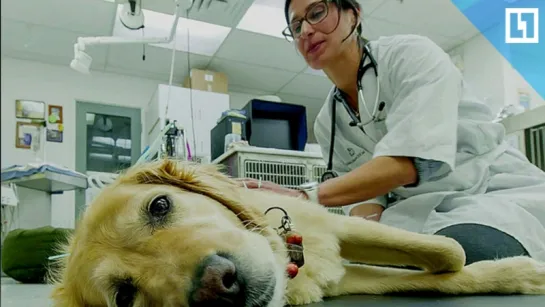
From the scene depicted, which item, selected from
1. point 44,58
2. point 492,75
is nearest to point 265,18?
point 492,75

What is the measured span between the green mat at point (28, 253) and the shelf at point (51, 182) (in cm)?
61

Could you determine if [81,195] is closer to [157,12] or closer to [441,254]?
[157,12]

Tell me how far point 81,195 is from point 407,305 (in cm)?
425

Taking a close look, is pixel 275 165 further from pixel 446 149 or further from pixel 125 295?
pixel 125 295

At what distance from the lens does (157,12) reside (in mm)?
4074

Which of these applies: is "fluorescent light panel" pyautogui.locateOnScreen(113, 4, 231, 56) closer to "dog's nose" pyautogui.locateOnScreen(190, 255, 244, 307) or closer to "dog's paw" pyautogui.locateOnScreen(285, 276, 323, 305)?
"dog's paw" pyautogui.locateOnScreen(285, 276, 323, 305)

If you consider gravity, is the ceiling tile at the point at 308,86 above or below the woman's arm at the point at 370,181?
above

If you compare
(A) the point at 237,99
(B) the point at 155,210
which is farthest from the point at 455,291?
(A) the point at 237,99

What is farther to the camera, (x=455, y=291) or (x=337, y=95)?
(x=337, y=95)

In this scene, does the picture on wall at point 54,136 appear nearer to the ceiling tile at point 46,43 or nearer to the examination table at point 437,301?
the ceiling tile at point 46,43

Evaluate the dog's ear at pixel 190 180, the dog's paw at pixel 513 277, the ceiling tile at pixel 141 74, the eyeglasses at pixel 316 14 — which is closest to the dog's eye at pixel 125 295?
the dog's ear at pixel 190 180

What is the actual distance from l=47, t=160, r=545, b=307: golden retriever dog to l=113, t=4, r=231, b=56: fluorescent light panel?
343cm

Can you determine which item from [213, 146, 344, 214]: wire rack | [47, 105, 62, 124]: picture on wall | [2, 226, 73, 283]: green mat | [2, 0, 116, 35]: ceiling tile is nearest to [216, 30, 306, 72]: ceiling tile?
[2, 0, 116, 35]: ceiling tile

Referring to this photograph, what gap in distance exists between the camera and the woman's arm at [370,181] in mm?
1287
